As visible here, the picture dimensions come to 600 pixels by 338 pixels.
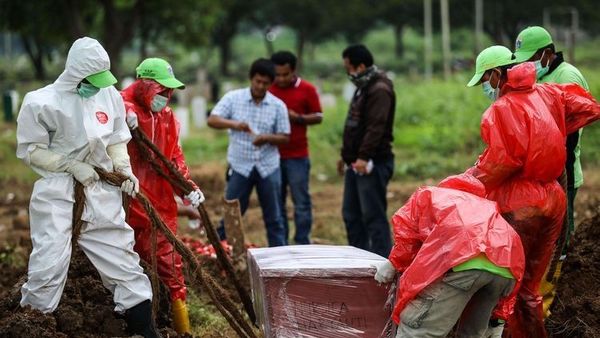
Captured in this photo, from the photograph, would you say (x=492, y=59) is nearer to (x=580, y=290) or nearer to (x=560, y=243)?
(x=560, y=243)

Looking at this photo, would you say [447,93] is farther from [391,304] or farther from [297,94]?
[391,304]

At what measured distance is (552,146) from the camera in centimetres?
631

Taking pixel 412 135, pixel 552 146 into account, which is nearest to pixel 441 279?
pixel 552 146

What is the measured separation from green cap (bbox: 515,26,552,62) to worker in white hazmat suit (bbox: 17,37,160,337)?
8.98ft

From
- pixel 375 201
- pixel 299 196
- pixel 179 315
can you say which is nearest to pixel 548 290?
pixel 375 201

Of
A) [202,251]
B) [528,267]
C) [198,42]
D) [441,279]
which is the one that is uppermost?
[441,279]

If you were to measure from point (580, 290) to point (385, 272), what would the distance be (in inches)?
90.5

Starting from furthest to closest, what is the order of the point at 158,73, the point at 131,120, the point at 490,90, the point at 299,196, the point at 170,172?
1. the point at 299,196
2. the point at 170,172
3. the point at 158,73
4. the point at 131,120
5. the point at 490,90

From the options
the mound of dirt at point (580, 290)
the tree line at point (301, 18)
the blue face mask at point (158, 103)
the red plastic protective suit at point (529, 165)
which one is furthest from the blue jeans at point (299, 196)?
the tree line at point (301, 18)

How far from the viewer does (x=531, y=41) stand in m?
7.29

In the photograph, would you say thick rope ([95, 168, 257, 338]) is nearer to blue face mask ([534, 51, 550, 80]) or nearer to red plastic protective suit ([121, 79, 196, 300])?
red plastic protective suit ([121, 79, 196, 300])

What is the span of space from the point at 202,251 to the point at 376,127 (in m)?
1.83

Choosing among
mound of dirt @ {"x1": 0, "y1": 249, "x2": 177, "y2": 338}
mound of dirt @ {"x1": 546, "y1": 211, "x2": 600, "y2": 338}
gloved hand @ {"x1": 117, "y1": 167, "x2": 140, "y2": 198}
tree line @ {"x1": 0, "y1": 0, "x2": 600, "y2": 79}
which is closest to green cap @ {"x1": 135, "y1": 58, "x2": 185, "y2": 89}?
gloved hand @ {"x1": 117, "y1": 167, "x2": 140, "y2": 198}

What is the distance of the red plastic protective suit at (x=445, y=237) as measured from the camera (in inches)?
212
